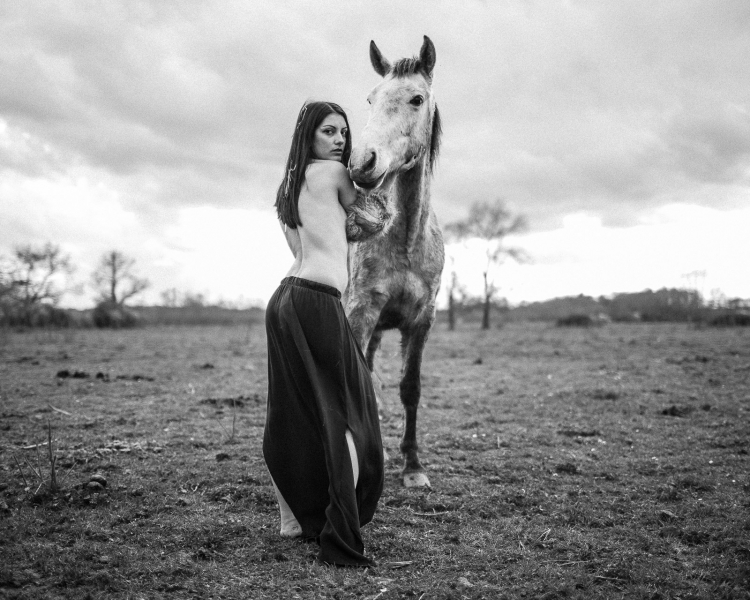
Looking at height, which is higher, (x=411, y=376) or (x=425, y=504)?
(x=411, y=376)

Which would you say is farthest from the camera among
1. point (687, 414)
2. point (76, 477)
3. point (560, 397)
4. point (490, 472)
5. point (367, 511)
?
point (560, 397)

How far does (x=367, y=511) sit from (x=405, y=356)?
188cm

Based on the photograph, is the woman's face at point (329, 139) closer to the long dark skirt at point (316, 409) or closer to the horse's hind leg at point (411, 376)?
the long dark skirt at point (316, 409)

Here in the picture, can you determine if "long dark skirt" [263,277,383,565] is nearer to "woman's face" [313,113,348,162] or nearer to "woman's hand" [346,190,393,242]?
"woman's hand" [346,190,393,242]

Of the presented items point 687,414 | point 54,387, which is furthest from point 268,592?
point 54,387

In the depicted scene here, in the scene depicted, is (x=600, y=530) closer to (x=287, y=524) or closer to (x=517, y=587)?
(x=517, y=587)

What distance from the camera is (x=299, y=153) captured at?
3014 millimetres

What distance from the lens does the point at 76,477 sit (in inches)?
160

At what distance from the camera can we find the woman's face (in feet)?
10.0

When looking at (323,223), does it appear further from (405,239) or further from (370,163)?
(405,239)

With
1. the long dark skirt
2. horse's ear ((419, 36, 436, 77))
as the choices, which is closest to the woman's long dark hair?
the long dark skirt

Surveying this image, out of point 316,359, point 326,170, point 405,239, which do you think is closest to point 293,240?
point 326,170

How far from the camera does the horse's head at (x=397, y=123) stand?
2.99m

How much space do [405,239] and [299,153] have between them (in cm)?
145
